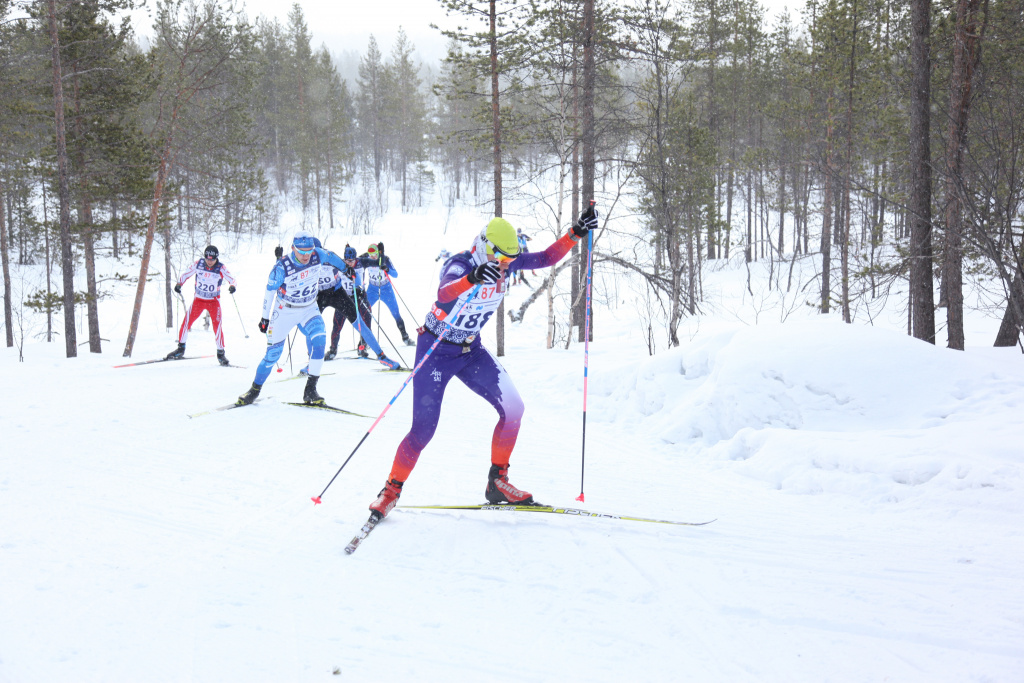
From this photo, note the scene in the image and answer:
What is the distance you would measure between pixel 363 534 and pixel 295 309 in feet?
16.5

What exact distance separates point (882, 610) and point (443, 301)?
3.16m

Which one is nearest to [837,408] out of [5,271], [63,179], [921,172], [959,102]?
[921,172]

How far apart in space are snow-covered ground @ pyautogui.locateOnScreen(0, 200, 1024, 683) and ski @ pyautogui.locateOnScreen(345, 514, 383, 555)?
80mm

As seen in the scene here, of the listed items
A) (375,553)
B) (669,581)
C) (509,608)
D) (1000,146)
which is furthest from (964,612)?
(1000,146)

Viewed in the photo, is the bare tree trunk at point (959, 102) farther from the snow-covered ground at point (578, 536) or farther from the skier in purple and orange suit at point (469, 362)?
the skier in purple and orange suit at point (469, 362)

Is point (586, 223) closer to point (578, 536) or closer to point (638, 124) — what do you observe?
point (578, 536)

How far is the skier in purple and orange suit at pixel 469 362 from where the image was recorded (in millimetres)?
4270

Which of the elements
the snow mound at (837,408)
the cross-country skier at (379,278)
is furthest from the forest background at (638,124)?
the cross-country skier at (379,278)

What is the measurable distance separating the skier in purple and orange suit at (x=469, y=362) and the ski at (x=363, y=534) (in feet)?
0.29

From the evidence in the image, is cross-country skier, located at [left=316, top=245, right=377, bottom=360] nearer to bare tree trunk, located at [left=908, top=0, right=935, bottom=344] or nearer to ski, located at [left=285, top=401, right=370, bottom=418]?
ski, located at [left=285, top=401, right=370, bottom=418]

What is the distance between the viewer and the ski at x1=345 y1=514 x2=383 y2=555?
3.74 meters

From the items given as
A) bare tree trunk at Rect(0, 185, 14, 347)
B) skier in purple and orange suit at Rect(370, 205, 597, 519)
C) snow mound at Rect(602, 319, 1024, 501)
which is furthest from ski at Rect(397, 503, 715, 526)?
bare tree trunk at Rect(0, 185, 14, 347)

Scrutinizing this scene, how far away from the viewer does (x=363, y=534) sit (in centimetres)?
390

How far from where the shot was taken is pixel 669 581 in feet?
10.9
